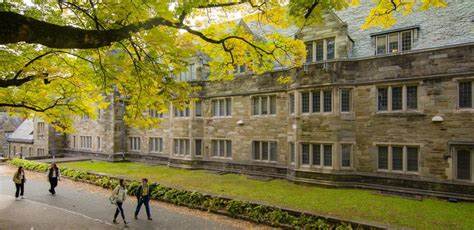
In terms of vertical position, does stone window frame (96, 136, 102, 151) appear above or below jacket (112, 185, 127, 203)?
above

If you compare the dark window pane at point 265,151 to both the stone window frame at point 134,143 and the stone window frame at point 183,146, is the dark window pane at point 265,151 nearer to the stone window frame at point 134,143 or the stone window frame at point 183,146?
the stone window frame at point 183,146

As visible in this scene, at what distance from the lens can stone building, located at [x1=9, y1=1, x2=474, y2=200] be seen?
14016 mm

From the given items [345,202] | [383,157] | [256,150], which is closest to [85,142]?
[256,150]

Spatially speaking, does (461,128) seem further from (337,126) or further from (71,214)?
(71,214)

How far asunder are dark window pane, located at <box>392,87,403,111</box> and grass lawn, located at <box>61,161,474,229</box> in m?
4.94

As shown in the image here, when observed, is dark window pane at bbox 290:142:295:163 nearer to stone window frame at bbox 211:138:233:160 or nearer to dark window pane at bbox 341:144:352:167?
dark window pane at bbox 341:144:352:167

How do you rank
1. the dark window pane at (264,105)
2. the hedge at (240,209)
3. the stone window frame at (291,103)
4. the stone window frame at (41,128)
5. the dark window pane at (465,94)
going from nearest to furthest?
the hedge at (240,209) → the dark window pane at (465,94) → the stone window frame at (291,103) → the dark window pane at (264,105) → the stone window frame at (41,128)

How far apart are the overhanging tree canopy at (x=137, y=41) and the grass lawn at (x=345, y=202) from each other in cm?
712

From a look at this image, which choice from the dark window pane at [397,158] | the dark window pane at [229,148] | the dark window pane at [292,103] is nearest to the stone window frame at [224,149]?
the dark window pane at [229,148]

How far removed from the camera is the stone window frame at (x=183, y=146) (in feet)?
79.4

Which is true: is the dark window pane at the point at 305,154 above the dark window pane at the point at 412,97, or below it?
below

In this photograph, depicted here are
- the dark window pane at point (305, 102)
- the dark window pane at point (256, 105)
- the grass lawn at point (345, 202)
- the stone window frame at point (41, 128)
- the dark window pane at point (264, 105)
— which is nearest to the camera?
the grass lawn at point (345, 202)

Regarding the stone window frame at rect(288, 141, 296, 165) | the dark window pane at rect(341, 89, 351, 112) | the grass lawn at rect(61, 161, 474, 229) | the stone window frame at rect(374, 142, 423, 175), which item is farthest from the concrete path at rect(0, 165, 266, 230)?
the dark window pane at rect(341, 89, 351, 112)

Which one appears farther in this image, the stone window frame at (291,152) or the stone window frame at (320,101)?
the stone window frame at (291,152)
